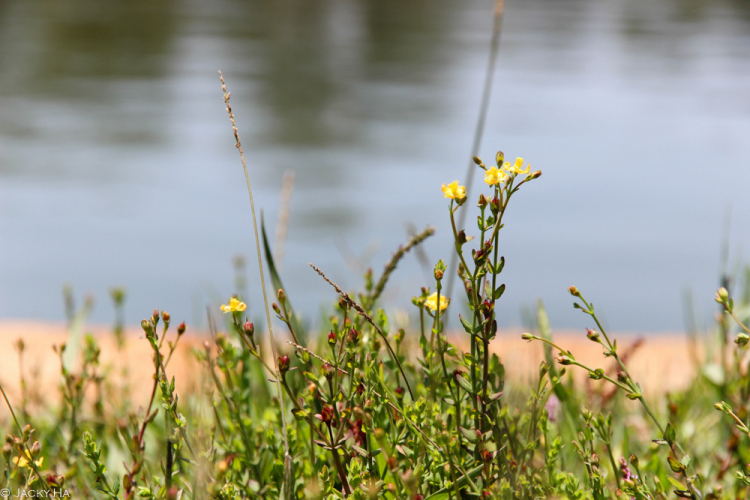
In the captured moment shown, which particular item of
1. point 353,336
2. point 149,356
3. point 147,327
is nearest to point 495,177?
point 353,336

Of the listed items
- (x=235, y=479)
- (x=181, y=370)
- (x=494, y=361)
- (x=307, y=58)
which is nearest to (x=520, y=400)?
(x=494, y=361)

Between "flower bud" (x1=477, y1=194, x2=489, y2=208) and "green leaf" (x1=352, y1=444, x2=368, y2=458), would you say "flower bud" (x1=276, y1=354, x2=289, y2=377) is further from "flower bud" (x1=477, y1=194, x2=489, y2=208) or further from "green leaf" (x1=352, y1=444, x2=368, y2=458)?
"flower bud" (x1=477, y1=194, x2=489, y2=208)

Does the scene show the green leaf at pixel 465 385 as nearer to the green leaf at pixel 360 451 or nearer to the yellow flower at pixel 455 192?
the green leaf at pixel 360 451

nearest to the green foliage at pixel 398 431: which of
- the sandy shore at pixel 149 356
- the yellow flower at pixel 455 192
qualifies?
the yellow flower at pixel 455 192

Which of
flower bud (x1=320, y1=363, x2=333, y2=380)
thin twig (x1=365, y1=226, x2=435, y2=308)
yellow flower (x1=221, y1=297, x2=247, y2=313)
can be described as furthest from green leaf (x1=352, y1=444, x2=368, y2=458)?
thin twig (x1=365, y1=226, x2=435, y2=308)

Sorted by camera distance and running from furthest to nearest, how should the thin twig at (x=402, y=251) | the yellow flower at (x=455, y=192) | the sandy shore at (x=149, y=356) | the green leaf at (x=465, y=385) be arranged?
the sandy shore at (x=149, y=356) < the thin twig at (x=402, y=251) < the green leaf at (x=465, y=385) < the yellow flower at (x=455, y=192)

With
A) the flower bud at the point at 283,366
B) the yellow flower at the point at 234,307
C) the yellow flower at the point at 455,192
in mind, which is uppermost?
the yellow flower at the point at 455,192

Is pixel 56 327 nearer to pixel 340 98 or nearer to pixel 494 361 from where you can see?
pixel 494 361

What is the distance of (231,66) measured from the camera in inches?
1081

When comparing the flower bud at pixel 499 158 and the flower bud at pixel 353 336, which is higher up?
the flower bud at pixel 499 158

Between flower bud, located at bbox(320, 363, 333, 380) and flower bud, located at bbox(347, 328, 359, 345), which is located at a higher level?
flower bud, located at bbox(347, 328, 359, 345)

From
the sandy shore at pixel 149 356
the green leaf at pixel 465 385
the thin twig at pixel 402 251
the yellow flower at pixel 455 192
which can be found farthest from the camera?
the sandy shore at pixel 149 356

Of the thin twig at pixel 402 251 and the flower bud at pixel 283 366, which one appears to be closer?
the flower bud at pixel 283 366

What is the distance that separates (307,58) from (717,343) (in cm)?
3159
